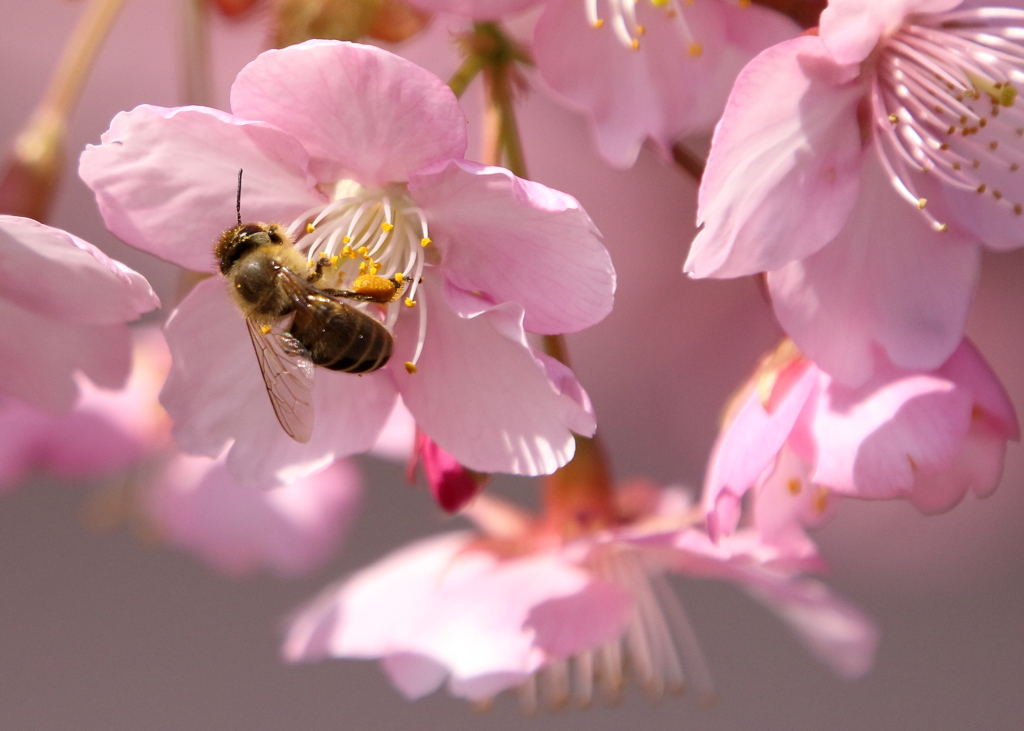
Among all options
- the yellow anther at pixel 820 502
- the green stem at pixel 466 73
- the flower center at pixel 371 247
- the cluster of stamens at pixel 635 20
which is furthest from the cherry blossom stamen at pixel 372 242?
the yellow anther at pixel 820 502

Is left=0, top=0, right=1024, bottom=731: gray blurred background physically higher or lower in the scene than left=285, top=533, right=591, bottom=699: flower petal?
lower

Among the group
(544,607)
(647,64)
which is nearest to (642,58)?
(647,64)

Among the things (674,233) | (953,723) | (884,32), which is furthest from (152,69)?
(953,723)

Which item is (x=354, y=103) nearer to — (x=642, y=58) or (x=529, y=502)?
(x=642, y=58)

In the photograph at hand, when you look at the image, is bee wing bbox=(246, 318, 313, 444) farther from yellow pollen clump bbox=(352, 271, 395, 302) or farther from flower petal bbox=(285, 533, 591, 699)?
flower petal bbox=(285, 533, 591, 699)

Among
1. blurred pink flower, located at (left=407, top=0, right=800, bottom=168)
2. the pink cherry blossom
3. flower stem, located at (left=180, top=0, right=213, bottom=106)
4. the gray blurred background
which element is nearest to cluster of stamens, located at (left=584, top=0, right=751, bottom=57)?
blurred pink flower, located at (left=407, top=0, right=800, bottom=168)

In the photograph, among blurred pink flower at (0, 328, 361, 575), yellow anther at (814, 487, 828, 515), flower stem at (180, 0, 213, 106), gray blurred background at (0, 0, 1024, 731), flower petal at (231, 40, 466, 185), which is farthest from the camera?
gray blurred background at (0, 0, 1024, 731)

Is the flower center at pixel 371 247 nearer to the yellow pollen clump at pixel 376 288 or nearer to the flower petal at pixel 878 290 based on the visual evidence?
the yellow pollen clump at pixel 376 288
